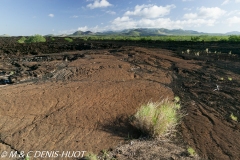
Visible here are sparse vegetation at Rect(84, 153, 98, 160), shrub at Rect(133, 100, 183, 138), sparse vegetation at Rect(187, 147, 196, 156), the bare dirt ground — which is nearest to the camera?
sparse vegetation at Rect(84, 153, 98, 160)

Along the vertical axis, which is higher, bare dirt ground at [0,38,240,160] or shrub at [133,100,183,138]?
shrub at [133,100,183,138]

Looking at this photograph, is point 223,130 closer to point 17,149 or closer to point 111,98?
point 111,98

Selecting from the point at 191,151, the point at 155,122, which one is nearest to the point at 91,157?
the point at 155,122

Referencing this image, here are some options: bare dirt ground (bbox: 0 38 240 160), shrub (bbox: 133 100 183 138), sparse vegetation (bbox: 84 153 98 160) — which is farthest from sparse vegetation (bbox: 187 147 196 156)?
sparse vegetation (bbox: 84 153 98 160)

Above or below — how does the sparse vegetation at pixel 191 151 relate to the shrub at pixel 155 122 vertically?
below

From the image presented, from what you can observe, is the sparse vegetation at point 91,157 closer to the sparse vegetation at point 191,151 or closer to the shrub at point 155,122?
the shrub at point 155,122

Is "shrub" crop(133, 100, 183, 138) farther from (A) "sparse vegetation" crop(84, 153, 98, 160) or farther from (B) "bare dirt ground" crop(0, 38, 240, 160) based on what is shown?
(A) "sparse vegetation" crop(84, 153, 98, 160)

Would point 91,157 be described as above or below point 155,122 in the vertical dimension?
below

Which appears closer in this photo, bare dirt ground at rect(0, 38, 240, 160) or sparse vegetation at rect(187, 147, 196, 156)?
sparse vegetation at rect(187, 147, 196, 156)

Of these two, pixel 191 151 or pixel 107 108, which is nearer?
pixel 191 151

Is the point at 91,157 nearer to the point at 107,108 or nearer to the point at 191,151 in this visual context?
the point at 191,151

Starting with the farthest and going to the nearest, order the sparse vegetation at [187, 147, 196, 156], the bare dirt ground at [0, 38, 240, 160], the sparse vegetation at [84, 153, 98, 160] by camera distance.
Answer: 1. the bare dirt ground at [0, 38, 240, 160]
2. the sparse vegetation at [187, 147, 196, 156]
3. the sparse vegetation at [84, 153, 98, 160]

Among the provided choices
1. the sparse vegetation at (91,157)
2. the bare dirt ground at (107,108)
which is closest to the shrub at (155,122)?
the bare dirt ground at (107,108)

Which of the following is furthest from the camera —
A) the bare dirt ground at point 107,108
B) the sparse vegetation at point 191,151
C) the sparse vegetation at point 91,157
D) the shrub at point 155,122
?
the shrub at point 155,122
